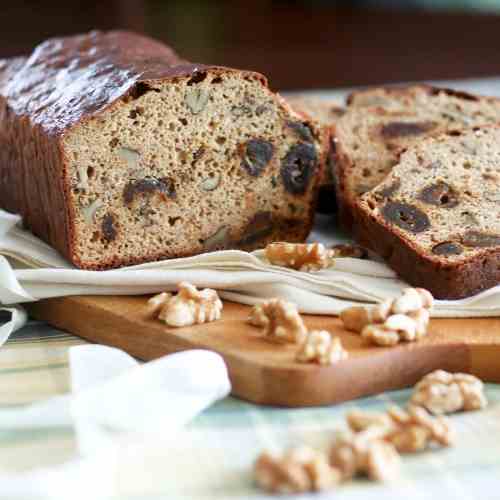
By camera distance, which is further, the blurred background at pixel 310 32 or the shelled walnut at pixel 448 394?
the blurred background at pixel 310 32

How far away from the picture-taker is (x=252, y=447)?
223 cm

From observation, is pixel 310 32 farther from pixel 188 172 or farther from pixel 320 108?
pixel 188 172

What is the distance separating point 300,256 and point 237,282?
246mm

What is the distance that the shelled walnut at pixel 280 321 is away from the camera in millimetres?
2545

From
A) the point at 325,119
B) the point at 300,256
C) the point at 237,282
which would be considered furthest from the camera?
the point at 325,119

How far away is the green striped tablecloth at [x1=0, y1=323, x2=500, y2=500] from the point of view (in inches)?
81.1

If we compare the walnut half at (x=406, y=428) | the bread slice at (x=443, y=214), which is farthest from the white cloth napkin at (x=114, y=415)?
the bread slice at (x=443, y=214)

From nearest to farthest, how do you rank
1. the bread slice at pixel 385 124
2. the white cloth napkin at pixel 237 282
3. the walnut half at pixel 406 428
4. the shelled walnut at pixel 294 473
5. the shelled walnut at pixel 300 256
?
the shelled walnut at pixel 294 473 → the walnut half at pixel 406 428 → the white cloth napkin at pixel 237 282 → the shelled walnut at pixel 300 256 → the bread slice at pixel 385 124

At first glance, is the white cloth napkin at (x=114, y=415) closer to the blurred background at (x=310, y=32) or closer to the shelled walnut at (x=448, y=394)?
the shelled walnut at (x=448, y=394)

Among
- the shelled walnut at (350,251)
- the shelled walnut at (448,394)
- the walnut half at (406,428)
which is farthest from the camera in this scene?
the shelled walnut at (350,251)

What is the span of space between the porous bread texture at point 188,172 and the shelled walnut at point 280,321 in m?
0.64

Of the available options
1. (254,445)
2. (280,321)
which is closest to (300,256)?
(280,321)

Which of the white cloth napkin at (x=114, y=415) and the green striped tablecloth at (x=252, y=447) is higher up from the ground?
the white cloth napkin at (x=114, y=415)

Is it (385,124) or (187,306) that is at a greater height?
(385,124)
